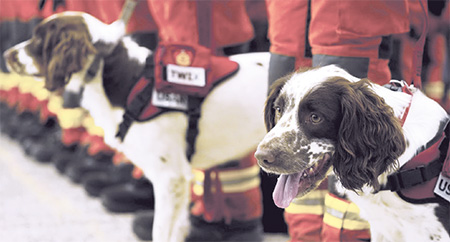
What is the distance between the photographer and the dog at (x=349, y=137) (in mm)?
1558

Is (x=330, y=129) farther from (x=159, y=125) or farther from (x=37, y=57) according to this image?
(x=37, y=57)

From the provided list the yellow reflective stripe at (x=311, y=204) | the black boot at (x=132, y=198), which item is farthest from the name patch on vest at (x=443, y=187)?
the black boot at (x=132, y=198)

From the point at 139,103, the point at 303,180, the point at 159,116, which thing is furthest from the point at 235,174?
the point at 303,180

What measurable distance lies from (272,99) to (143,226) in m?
1.70

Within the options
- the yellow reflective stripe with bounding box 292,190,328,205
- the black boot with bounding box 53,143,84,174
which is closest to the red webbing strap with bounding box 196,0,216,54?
the yellow reflective stripe with bounding box 292,190,328,205

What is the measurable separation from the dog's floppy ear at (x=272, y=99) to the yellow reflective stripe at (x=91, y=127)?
2.84m

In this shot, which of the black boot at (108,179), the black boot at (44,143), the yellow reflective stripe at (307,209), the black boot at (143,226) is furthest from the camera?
the black boot at (44,143)

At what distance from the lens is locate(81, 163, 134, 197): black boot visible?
13.2 ft

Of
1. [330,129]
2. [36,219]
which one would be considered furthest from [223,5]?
[36,219]

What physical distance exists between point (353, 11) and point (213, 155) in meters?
1.20

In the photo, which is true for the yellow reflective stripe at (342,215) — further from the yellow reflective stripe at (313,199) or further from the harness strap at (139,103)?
the harness strap at (139,103)

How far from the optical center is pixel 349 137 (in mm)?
1562

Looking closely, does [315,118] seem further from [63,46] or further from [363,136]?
[63,46]

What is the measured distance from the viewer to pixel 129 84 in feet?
8.89
